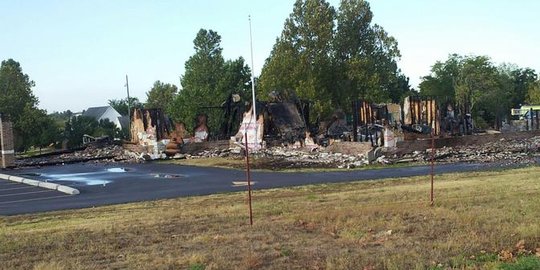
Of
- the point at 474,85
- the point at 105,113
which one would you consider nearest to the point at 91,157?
the point at 474,85

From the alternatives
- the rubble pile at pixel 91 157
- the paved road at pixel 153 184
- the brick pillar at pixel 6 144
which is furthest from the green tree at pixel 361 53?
the brick pillar at pixel 6 144

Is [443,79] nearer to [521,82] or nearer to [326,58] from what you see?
[521,82]

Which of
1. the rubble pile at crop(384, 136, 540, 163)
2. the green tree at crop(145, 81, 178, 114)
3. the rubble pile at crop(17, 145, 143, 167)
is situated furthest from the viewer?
the green tree at crop(145, 81, 178, 114)

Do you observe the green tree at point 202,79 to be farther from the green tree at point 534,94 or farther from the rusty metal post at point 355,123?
the green tree at point 534,94

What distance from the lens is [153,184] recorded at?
73.4 feet

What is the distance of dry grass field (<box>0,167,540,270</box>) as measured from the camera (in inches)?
295

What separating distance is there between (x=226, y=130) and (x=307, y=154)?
38.8ft

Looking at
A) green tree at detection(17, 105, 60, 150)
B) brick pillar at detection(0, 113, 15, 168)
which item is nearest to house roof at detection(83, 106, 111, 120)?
green tree at detection(17, 105, 60, 150)

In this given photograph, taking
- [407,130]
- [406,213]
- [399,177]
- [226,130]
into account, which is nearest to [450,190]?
[406,213]

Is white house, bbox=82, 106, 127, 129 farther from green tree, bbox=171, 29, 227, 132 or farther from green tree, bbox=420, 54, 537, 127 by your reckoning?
green tree, bbox=420, 54, 537, 127

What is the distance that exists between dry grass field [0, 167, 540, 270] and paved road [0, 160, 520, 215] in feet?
8.06

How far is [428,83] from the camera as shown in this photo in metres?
88.3

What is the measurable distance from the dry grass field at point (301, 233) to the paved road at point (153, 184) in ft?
8.06

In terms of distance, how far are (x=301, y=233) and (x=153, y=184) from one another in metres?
13.5
